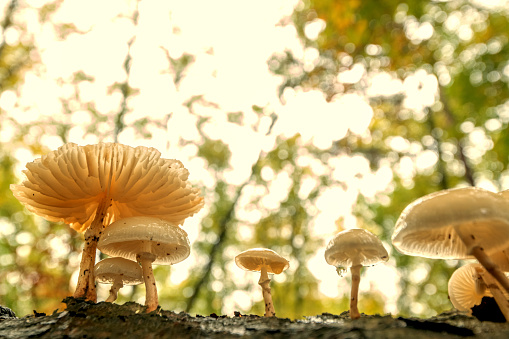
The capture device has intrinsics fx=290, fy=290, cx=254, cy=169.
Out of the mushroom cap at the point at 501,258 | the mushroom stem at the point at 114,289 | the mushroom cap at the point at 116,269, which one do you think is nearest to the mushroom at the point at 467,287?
the mushroom cap at the point at 501,258

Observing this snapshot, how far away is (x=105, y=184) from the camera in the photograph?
2.26 meters

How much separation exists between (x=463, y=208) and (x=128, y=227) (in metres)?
1.86

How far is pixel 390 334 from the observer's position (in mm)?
1164

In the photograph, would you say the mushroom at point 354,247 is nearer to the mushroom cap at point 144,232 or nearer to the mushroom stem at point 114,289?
the mushroom cap at point 144,232

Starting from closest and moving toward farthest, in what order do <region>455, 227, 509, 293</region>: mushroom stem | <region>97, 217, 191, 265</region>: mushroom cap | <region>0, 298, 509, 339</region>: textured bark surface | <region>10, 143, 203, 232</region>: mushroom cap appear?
<region>0, 298, 509, 339</region>: textured bark surface < <region>455, 227, 509, 293</region>: mushroom stem < <region>97, 217, 191, 265</region>: mushroom cap < <region>10, 143, 203, 232</region>: mushroom cap

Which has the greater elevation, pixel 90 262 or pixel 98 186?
pixel 98 186

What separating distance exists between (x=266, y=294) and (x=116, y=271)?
1146 millimetres

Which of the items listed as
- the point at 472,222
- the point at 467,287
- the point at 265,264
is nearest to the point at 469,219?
the point at 472,222

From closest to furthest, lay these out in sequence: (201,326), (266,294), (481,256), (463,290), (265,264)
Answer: (481,256), (201,326), (463,290), (266,294), (265,264)

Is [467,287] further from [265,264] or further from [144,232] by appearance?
[144,232]

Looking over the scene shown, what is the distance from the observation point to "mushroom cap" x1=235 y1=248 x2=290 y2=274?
2.25 m

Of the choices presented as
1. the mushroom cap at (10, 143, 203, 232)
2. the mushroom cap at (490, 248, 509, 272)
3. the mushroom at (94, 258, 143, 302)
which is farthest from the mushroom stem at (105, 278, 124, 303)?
the mushroom cap at (490, 248, 509, 272)

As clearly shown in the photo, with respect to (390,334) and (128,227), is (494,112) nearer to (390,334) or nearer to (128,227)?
(390,334)

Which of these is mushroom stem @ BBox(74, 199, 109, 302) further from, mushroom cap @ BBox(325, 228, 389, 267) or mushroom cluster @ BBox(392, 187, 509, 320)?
mushroom cluster @ BBox(392, 187, 509, 320)
